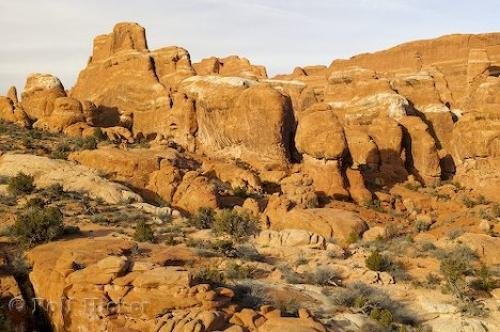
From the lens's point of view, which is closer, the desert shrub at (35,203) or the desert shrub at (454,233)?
the desert shrub at (35,203)

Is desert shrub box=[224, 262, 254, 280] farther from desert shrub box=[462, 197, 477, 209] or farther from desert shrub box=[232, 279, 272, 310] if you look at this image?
desert shrub box=[462, 197, 477, 209]

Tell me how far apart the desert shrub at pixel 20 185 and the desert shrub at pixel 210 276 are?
12171mm

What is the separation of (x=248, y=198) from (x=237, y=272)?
1097 centimetres

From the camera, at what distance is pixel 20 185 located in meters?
24.1

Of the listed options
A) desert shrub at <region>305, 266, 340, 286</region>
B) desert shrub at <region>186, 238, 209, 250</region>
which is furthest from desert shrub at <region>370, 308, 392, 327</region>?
desert shrub at <region>186, 238, 209, 250</region>

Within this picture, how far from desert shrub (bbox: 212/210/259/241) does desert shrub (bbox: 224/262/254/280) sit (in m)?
4.65

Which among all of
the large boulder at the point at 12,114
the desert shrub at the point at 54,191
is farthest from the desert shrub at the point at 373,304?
the large boulder at the point at 12,114

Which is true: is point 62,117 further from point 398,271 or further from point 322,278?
point 398,271

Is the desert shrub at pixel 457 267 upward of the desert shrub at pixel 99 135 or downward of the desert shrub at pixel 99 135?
downward

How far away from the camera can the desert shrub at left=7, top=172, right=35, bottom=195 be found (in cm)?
2382

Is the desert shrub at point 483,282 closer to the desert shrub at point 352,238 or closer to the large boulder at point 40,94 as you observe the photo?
the desert shrub at point 352,238

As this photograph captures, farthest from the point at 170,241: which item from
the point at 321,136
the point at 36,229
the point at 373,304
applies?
the point at 321,136

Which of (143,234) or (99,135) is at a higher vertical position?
(99,135)
